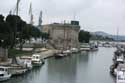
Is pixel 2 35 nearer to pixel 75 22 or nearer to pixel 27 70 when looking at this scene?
pixel 27 70

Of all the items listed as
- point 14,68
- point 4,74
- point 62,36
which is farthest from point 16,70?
point 62,36

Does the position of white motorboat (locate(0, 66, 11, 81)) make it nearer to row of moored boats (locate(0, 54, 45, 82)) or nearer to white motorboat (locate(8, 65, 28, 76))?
row of moored boats (locate(0, 54, 45, 82))

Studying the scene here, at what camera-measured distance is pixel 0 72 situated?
36094 mm

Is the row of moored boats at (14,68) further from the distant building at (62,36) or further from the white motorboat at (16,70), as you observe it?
the distant building at (62,36)

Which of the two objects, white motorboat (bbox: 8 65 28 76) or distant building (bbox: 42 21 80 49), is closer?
white motorboat (bbox: 8 65 28 76)

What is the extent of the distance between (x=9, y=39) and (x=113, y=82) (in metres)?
15.5

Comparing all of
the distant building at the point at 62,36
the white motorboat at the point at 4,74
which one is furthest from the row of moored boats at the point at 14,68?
the distant building at the point at 62,36

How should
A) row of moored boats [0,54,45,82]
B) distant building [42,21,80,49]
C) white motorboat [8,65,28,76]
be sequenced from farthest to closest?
distant building [42,21,80,49] → white motorboat [8,65,28,76] → row of moored boats [0,54,45,82]

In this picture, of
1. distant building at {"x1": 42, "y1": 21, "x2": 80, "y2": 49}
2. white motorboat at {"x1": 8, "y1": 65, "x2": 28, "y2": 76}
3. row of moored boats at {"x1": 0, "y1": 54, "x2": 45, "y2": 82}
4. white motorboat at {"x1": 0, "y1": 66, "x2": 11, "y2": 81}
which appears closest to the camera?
white motorboat at {"x1": 0, "y1": 66, "x2": 11, "y2": 81}

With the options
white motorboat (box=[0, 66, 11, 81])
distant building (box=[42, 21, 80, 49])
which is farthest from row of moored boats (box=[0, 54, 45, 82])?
distant building (box=[42, 21, 80, 49])

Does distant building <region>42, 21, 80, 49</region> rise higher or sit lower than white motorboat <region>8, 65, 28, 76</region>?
higher

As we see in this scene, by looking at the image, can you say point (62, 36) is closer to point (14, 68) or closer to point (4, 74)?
point (14, 68)

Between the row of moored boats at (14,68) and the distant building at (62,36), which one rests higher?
the distant building at (62,36)

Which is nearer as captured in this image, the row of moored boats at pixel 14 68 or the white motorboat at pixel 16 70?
the row of moored boats at pixel 14 68
